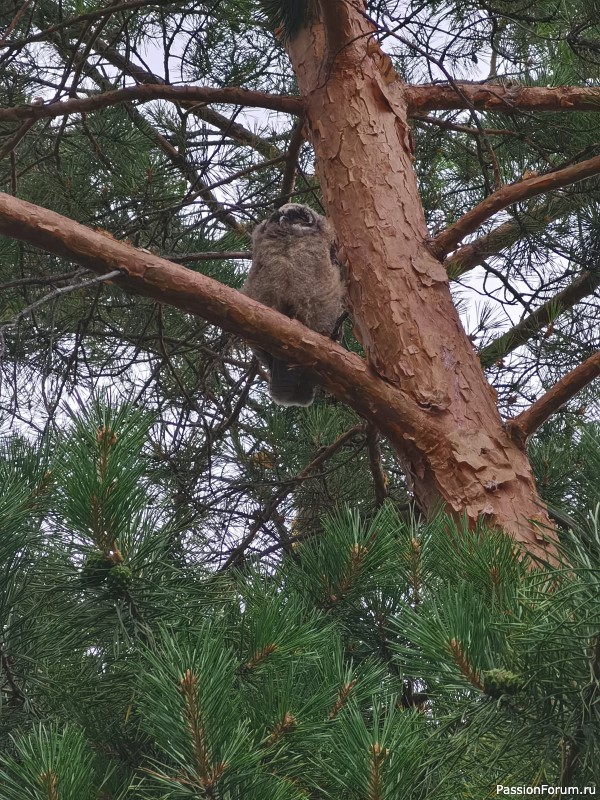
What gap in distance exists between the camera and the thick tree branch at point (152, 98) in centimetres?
289

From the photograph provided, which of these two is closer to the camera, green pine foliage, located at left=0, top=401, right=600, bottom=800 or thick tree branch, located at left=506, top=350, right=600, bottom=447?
green pine foliage, located at left=0, top=401, right=600, bottom=800

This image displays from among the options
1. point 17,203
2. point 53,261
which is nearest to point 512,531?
point 17,203

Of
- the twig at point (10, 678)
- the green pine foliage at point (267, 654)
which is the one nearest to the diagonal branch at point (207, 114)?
the green pine foliage at point (267, 654)

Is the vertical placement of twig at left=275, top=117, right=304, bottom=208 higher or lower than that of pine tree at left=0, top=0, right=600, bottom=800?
higher

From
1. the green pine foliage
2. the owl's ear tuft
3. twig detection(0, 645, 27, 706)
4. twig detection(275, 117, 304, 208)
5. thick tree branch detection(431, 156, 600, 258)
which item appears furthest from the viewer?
twig detection(275, 117, 304, 208)

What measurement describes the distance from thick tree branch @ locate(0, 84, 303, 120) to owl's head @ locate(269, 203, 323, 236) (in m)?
0.54

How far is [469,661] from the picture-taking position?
1165 mm

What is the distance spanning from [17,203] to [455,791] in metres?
1.69

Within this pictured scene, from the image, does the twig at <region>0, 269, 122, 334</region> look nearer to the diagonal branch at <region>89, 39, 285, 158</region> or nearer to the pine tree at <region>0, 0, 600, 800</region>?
the pine tree at <region>0, 0, 600, 800</region>

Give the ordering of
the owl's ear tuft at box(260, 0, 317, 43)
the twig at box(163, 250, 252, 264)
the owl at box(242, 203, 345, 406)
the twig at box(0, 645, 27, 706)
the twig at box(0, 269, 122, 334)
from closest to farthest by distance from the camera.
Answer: the twig at box(0, 645, 27, 706) < the twig at box(0, 269, 122, 334) < the owl's ear tuft at box(260, 0, 317, 43) < the twig at box(163, 250, 252, 264) < the owl at box(242, 203, 345, 406)

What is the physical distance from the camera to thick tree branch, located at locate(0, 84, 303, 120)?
114 inches

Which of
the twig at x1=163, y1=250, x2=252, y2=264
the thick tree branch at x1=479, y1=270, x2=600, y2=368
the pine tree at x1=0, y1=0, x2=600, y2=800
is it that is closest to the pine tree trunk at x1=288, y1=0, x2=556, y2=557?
the pine tree at x1=0, y1=0, x2=600, y2=800

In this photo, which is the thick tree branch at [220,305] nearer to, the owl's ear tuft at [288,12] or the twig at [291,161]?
the owl's ear tuft at [288,12]

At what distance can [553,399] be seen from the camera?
Result: 2357mm
